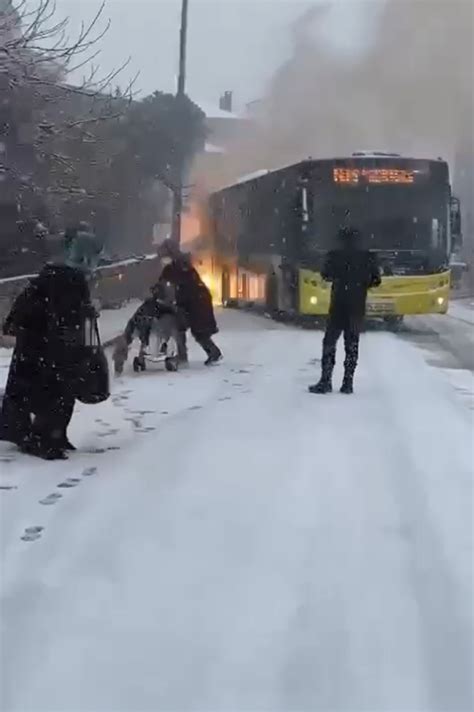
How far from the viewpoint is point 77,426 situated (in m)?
9.99

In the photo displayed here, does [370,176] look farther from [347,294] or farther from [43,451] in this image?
[43,451]

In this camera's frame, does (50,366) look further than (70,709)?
Yes

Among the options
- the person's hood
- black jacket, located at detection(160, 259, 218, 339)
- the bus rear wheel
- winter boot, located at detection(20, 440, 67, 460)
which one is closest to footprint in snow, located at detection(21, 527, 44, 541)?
winter boot, located at detection(20, 440, 67, 460)

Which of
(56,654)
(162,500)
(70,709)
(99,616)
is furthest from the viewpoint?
(162,500)

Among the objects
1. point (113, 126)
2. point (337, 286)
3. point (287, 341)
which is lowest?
point (287, 341)

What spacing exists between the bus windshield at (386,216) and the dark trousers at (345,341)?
9.40 meters

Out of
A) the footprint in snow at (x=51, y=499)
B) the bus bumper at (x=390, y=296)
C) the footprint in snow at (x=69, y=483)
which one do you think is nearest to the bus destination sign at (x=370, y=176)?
the bus bumper at (x=390, y=296)

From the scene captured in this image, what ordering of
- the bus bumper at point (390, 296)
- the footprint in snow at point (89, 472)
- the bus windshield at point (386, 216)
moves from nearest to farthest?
1. the footprint in snow at point (89, 472)
2. the bus bumper at point (390, 296)
3. the bus windshield at point (386, 216)

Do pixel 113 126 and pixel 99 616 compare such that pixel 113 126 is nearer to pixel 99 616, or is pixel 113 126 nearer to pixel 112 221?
pixel 112 221

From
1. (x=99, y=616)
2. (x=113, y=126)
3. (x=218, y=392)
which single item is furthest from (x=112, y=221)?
(x=99, y=616)

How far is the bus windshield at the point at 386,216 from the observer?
842 inches

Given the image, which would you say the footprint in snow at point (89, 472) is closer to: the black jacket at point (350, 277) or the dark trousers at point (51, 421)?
the dark trousers at point (51, 421)

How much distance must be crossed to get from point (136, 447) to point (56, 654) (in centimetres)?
428

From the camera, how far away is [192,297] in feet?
48.2
